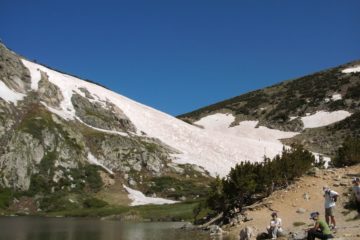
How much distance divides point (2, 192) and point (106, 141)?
27.9m

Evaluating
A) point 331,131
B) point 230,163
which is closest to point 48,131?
point 230,163

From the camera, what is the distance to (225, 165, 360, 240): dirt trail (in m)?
34.6

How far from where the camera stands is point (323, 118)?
572 feet

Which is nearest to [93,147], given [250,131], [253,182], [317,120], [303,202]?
[253,182]

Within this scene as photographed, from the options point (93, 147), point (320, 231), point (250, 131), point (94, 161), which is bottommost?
point (320, 231)

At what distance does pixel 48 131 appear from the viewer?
86000mm

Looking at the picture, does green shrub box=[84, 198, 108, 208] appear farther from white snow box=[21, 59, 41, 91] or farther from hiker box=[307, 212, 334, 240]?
hiker box=[307, 212, 334, 240]

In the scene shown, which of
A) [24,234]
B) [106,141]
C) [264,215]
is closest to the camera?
[24,234]

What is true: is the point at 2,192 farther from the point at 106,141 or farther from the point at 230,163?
the point at 230,163

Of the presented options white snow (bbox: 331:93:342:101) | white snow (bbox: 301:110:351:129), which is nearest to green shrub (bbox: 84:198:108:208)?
white snow (bbox: 301:110:351:129)

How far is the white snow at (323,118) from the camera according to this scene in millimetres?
168500

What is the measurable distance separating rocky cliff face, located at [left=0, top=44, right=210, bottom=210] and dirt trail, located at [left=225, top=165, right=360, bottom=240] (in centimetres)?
4348

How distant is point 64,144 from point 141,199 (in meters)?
18.3

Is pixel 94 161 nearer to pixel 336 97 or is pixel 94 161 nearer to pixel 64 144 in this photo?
pixel 64 144
